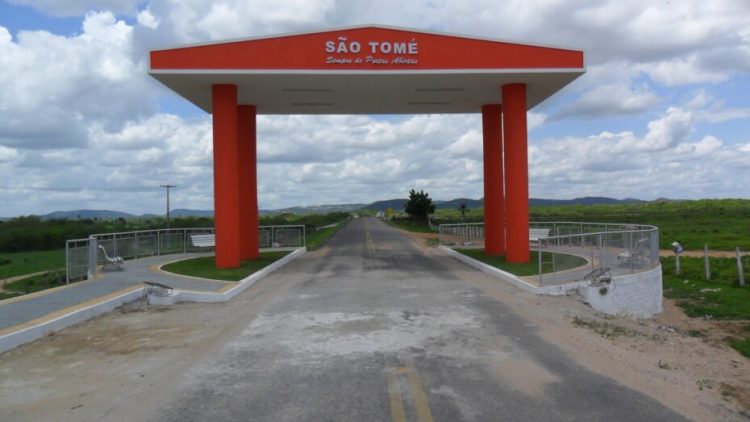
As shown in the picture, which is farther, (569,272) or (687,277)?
(687,277)

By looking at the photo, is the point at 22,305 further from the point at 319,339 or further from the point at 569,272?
the point at 569,272

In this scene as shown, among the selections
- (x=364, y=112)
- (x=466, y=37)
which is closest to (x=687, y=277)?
(x=466, y=37)

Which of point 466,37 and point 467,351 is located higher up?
point 466,37

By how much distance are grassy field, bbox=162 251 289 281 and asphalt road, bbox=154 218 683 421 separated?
5692mm

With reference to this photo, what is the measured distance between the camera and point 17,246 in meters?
50.7

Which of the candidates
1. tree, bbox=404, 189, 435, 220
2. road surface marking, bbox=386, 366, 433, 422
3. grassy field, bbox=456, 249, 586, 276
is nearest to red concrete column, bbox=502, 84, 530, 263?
grassy field, bbox=456, 249, 586, 276

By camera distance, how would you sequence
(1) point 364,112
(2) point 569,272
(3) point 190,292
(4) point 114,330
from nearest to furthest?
(4) point 114,330 → (3) point 190,292 → (2) point 569,272 → (1) point 364,112

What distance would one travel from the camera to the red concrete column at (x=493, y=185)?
25859 mm

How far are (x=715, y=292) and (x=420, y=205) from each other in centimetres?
6646

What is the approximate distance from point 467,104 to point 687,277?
11675mm

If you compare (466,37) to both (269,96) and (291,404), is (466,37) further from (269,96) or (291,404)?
(291,404)

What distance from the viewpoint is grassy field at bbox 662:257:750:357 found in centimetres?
1575

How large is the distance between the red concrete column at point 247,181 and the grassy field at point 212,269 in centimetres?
143

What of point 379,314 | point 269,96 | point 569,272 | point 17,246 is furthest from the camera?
point 17,246
